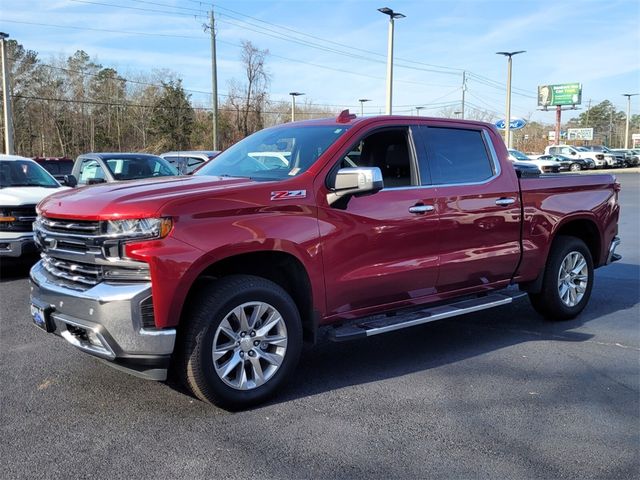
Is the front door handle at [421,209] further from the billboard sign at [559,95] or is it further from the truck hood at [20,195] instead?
the billboard sign at [559,95]

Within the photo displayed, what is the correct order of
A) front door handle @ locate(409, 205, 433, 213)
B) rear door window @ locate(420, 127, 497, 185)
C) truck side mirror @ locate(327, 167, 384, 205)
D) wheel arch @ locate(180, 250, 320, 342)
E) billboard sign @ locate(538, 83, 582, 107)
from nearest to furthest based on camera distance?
wheel arch @ locate(180, 250, 320, 342)
truck side mirror @ locate(327, 167, 384, 205)
front door handle @ locate(409, 205, 433, 213)
rear door window @ locate(420, 127, 497, 185)
billboard sign @ locate(538, 83, 582, 107)

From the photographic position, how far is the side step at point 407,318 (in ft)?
13.7

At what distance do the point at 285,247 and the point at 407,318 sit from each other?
1.27 meters

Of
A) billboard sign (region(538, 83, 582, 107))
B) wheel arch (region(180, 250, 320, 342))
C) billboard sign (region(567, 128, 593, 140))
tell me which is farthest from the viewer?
billboard sign (region(567, 128, 593, 140))

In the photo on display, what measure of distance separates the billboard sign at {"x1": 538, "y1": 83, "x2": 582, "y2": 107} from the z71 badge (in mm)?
74958

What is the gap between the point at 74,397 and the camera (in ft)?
13.3

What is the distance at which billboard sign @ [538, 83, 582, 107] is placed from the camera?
70.4 meters

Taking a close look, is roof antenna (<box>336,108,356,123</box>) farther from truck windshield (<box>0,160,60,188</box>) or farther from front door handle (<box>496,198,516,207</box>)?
truck windshield (<box>0,160,60,188</box>)

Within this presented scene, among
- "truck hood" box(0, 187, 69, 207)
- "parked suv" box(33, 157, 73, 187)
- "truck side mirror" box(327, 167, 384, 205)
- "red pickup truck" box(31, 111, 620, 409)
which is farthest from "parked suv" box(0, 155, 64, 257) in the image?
"parked suv" box(33, 157, 73, 187)

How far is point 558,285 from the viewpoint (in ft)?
19.4

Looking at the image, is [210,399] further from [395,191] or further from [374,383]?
[395,191]

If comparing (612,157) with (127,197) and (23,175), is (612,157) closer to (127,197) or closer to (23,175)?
(23,175)

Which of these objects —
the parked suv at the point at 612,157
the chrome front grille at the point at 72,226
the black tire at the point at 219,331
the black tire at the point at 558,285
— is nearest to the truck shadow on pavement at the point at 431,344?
the black tire at the point at 558,285

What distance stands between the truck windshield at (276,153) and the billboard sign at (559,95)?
74.1 metres
